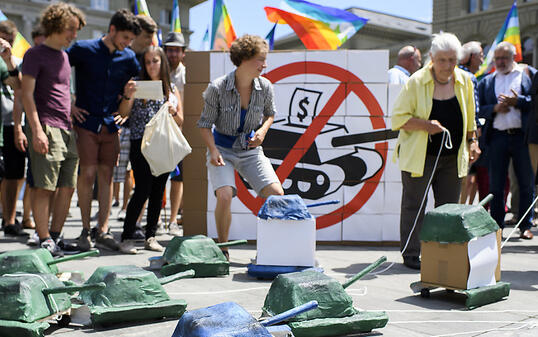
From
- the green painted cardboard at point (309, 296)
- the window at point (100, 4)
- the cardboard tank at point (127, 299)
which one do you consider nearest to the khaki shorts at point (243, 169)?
the cardboard tank at point (127, 299)

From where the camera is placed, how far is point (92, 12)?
45.5m

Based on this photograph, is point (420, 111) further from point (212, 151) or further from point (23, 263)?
point (23, 263)

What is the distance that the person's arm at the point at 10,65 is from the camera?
17.1 feet

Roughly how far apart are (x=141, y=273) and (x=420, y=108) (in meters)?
2.56

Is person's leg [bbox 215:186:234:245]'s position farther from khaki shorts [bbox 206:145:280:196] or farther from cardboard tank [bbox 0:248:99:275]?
cardboard tank [bbox 0:248:99:275]

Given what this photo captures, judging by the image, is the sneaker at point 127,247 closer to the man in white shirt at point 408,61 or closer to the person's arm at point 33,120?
the person's arm at point 33,120

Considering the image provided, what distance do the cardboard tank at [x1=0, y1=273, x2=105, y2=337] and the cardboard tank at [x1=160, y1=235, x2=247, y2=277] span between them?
125 centimetres

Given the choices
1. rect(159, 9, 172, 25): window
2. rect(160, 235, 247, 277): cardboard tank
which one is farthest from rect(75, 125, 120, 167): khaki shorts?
rect(159, 9, 172, 25): window

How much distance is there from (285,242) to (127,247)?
1.52 meters

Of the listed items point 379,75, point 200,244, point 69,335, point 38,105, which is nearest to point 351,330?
point 69,335

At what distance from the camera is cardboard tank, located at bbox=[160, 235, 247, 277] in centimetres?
404

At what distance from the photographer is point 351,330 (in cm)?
272

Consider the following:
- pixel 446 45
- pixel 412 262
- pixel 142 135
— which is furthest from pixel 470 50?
pixel 142 135

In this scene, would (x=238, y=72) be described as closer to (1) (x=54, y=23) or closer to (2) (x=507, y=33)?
(1) (x=54, y=23)
